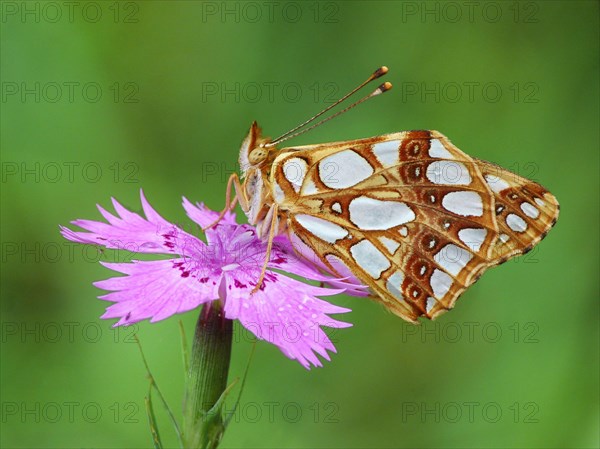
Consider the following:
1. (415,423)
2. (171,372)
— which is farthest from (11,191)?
(415,423)

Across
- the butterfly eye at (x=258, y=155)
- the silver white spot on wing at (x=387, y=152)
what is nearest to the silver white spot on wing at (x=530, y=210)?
the silver white spot on wing at (x=387, y=152)

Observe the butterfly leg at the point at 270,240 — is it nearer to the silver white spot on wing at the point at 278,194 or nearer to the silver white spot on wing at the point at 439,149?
the silver white spot on wing at the point at 278,194

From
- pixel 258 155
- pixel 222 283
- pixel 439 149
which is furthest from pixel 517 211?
pixel 222 283

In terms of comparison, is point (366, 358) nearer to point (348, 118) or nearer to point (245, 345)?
point (245, 345)

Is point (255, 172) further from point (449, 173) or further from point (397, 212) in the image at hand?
point (449, 173)

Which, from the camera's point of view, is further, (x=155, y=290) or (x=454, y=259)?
(x=454, y=259)

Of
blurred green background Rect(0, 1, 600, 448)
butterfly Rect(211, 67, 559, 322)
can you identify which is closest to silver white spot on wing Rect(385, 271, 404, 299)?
butterfly Rect(211, 67, 559, 322)
